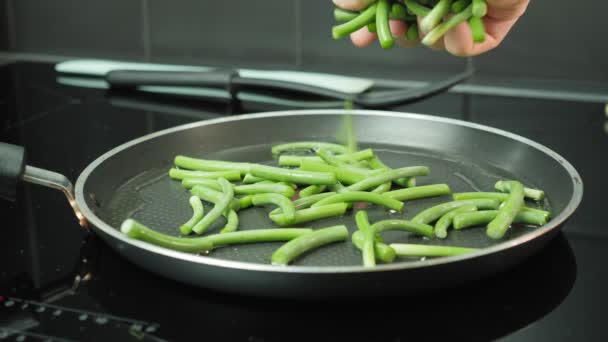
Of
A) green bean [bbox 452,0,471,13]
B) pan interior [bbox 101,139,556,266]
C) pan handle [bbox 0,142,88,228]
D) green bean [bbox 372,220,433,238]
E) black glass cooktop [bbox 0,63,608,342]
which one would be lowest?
black glass cooktop [bbox 0,63,608,342]

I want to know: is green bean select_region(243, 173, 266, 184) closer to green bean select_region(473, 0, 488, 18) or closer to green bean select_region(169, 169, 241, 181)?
green bean select_region(169, 169, 241, 181)

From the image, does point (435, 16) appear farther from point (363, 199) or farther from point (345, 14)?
point (363, 199)

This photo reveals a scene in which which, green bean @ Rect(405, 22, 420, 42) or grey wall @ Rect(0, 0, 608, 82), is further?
grey wall @ Rect(0, 0, 608, 82)

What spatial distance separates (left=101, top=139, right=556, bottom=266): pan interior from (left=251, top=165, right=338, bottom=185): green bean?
0.07 metres

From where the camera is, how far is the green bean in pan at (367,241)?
1.10m

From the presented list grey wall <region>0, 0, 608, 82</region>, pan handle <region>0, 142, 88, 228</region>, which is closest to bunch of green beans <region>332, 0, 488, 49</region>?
pan handle <region>0, 142, 88, 228</region>

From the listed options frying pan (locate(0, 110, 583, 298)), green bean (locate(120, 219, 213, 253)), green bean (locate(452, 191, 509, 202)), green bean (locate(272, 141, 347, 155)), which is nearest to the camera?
frying pan (locate(0, 110, 583, 298))

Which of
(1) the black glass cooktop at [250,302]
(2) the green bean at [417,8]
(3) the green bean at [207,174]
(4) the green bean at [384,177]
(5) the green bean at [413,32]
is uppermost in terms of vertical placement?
(2) the green bean at [417,8]

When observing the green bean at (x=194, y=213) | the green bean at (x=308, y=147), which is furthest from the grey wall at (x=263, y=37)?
the green bean at (x=194, y=213)

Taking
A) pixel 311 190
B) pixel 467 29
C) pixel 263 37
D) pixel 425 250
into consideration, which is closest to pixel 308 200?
pixel 311 190

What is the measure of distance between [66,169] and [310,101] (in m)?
0.67

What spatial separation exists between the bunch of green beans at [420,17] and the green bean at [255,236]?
30cm

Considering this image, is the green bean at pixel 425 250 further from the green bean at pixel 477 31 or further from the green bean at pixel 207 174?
the green bean at pixel 207 174

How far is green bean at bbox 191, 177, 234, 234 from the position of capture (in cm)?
125
